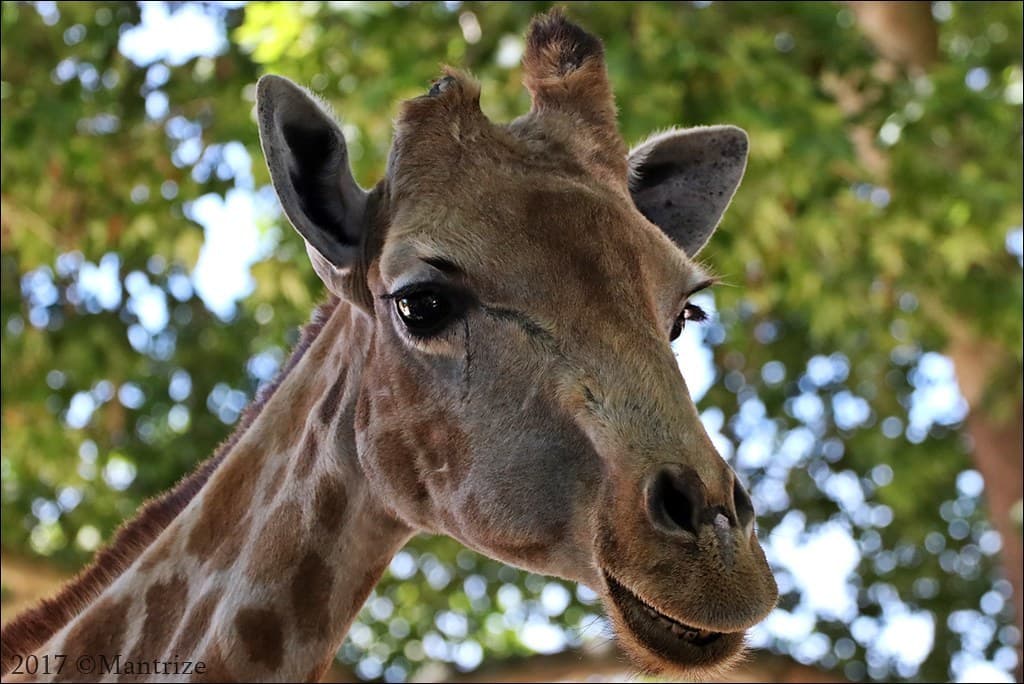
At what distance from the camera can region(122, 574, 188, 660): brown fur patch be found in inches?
121

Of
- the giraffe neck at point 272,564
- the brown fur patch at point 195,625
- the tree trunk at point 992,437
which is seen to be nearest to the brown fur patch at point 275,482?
the giraffe neck at point 272,564

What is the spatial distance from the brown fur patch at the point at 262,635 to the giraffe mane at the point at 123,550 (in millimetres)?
506

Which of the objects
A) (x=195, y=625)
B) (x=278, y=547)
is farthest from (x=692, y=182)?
(x=195, y=625)

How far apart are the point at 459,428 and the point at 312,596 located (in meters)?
0.58

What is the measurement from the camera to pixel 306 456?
308 cm

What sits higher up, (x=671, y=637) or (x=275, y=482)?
(x=671, y=637)

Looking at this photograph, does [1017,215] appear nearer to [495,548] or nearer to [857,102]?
[857,102]

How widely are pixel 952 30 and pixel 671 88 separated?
18.5 ft

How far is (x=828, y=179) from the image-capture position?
25.5 feet

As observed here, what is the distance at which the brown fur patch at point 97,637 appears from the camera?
309 centimetres

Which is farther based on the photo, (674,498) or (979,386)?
(979,386)

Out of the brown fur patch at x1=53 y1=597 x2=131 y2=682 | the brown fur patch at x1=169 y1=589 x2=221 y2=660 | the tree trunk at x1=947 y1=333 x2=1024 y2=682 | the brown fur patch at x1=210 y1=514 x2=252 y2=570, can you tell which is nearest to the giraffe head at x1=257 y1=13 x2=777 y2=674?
the brown fur patch at x1=210 y1=514 x2=252 y2=570

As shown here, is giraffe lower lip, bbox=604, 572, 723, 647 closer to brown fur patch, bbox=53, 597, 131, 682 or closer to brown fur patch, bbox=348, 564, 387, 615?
brown fur patch, bbox=348, 564, 387, 615

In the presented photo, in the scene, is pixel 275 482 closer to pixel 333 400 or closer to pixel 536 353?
pixel 333 400
